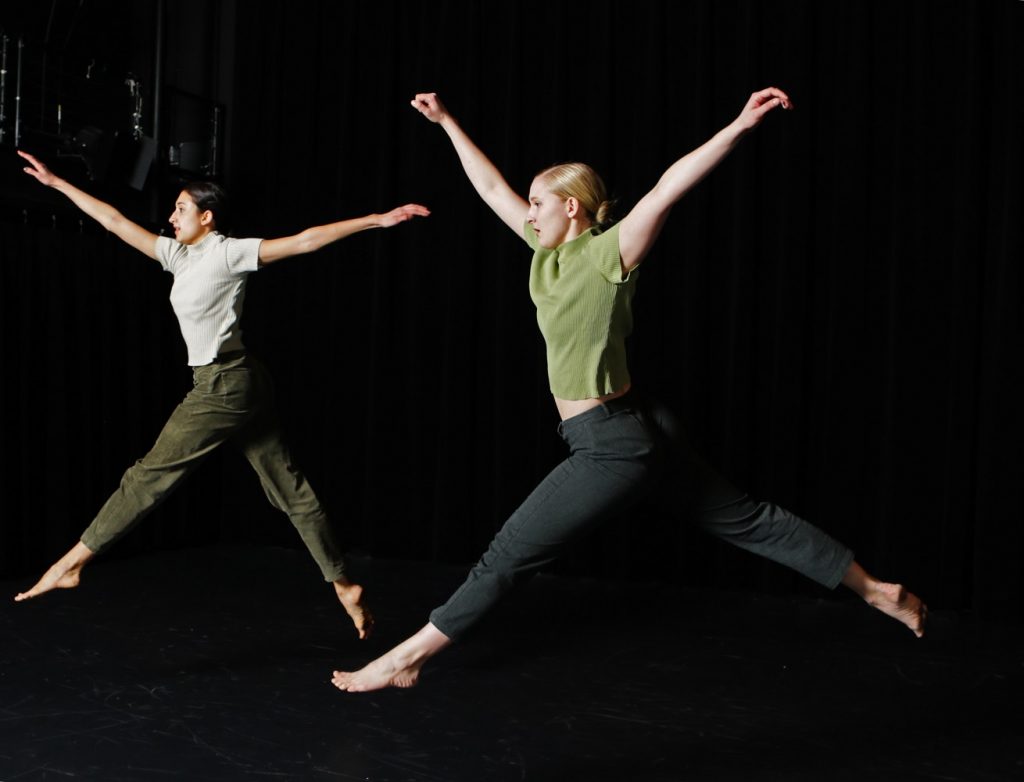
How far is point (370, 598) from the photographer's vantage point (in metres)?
4.60

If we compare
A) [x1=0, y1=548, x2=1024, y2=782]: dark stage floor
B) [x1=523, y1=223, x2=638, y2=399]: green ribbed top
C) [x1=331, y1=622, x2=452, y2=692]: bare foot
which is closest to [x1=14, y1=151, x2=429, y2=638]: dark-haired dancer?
[x1=0, y1=548, x2=1024, y2=782]: dark stage floor

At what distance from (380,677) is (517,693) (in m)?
0.93

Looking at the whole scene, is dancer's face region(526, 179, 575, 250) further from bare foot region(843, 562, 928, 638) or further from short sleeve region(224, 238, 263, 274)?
short sleeve region(224, 238, 263, 274)

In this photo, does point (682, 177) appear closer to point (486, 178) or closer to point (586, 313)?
point (586, 313)

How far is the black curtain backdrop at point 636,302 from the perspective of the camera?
4.52m

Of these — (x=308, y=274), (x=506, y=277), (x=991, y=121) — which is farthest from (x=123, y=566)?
(x=991, y=121)

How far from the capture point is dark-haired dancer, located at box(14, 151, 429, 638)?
10.8ft

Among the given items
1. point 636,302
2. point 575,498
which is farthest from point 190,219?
point 636,302

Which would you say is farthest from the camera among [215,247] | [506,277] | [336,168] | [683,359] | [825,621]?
[336,168]

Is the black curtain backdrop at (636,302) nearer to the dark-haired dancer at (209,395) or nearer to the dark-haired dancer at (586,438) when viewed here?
the dark-haired dancer at (209,395)

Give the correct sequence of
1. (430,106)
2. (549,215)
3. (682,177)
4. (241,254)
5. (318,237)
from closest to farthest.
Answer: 1. (682,177)
2. (549,215)
3. (430,106)
4. (318,237)
5. (241,254)

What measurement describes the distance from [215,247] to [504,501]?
233cm

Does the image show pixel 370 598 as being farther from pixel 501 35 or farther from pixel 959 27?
pixel 959 27

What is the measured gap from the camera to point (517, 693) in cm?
322
